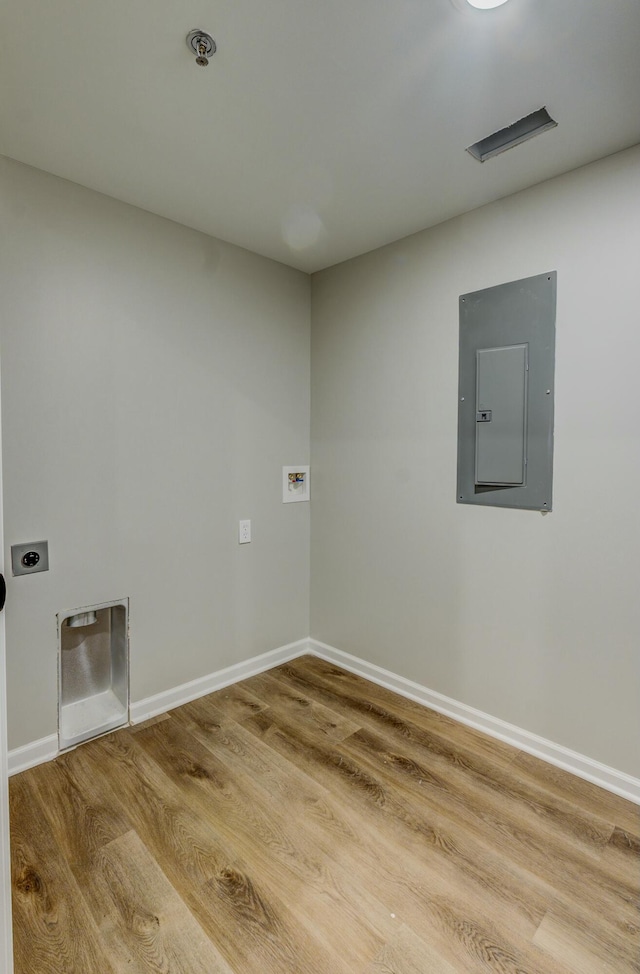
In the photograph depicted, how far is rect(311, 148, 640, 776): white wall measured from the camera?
74.7 inches

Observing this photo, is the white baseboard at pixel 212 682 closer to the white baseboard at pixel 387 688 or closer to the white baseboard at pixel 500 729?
the white baseboard at pixel 387 688

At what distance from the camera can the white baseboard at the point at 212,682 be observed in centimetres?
242

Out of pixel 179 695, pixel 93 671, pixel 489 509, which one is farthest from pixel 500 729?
pixel 93 671

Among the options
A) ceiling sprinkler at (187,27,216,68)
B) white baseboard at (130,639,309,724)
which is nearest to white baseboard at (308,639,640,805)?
white baseboard at (130,639,309,724)

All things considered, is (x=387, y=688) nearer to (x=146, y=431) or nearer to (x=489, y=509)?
(x=489, y=509)

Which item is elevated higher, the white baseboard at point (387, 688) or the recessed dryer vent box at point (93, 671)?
the recessed dryer vent box at point (93, 671)

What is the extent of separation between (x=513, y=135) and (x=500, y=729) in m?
2.45

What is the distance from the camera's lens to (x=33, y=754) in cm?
207

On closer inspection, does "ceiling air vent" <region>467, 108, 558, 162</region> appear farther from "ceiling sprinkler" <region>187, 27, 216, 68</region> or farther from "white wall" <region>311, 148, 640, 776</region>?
"ceiling sprinkler" <region>187, 27, 216, 68</region>

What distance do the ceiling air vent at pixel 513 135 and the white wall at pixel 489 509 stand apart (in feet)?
1.11

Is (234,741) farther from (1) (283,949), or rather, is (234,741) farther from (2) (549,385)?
(2) (549,385)

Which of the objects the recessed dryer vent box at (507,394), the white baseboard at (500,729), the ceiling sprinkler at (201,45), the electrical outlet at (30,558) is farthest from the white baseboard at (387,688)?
the ceiling sprinkler at (201,45)

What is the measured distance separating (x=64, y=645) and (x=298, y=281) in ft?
7.85

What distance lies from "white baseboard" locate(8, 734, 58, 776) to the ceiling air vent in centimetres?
295
